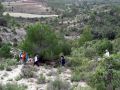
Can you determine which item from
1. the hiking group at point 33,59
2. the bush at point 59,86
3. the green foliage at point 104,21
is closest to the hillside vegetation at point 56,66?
the bush at point 59,86

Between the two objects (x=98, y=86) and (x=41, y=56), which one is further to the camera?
(x=41, y=56)

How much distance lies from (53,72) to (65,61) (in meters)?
4.14

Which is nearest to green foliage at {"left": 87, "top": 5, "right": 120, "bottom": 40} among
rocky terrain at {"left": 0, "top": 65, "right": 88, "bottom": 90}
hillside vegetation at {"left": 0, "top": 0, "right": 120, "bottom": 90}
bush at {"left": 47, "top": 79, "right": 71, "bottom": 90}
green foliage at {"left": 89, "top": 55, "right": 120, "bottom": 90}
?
hillside vegetation at {"left": 0, "top": 0, "right": 120, "bottom": 90}

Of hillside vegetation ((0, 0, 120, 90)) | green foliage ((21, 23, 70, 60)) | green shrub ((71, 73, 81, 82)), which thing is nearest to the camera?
hillside vegetation ((0, 0, 120, 90))

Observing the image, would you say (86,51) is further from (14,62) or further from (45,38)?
(14,62)

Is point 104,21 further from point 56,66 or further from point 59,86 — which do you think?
point 59,86

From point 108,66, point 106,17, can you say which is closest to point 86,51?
point 108,66

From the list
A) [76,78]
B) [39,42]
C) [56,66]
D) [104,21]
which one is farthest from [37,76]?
[104,21]

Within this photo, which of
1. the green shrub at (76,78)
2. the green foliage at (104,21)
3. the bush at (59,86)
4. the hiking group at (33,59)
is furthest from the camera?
the green foliage at (104,21)

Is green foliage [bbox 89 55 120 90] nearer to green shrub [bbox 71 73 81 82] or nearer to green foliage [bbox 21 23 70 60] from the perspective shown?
green shrub [bbox 71 73 81 82]

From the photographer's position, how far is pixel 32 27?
98.4 ft

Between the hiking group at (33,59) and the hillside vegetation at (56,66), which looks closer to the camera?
the hillside vegetation at (56,66)

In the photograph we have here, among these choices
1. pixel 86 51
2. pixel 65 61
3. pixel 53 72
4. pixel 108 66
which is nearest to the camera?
pixel 108 66

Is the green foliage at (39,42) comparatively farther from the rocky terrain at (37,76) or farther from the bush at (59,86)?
the bush at (59,86)
